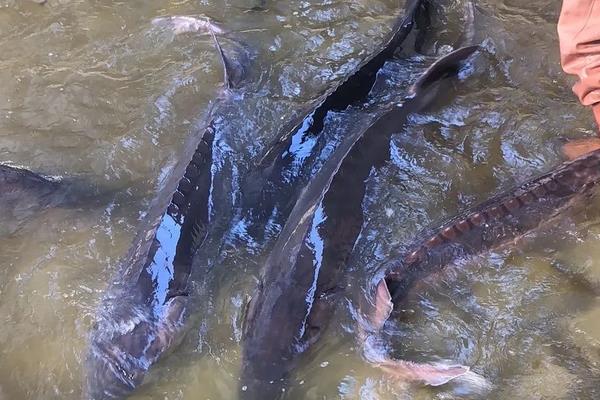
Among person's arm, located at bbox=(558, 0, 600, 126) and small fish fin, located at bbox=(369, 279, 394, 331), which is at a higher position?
person's arm, located at bbox=(558, 0, 600, 126)

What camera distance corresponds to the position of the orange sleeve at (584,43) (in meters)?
3.55

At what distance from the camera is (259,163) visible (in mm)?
3701

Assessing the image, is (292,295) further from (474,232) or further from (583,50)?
(583,50)

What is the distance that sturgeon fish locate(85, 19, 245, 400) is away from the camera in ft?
9.53

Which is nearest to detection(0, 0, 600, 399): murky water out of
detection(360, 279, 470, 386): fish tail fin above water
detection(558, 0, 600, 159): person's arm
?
detection(360, 279, 470, 386): fish tail fin above water

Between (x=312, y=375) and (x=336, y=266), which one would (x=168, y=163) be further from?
(x=312, y=375)

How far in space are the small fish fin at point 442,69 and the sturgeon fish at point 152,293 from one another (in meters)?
1.33

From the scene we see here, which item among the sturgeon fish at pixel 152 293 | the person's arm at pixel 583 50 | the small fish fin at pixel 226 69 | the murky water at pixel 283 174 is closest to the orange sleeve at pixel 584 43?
the person's arm at pixel 583 50

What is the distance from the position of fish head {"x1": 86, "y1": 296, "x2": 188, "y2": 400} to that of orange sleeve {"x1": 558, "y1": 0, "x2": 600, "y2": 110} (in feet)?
7.76

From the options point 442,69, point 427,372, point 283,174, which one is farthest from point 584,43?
point 427,372

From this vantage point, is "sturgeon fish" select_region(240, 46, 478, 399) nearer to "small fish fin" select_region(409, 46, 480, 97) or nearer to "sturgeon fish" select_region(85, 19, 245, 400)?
"sturgeon fish" select_region(85, 19, 245, 400)

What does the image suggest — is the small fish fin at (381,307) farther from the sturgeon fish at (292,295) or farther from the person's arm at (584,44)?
the person's arm at (584,44)

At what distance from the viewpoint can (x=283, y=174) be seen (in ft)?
12.0

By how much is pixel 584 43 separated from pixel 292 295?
2.07 meters
